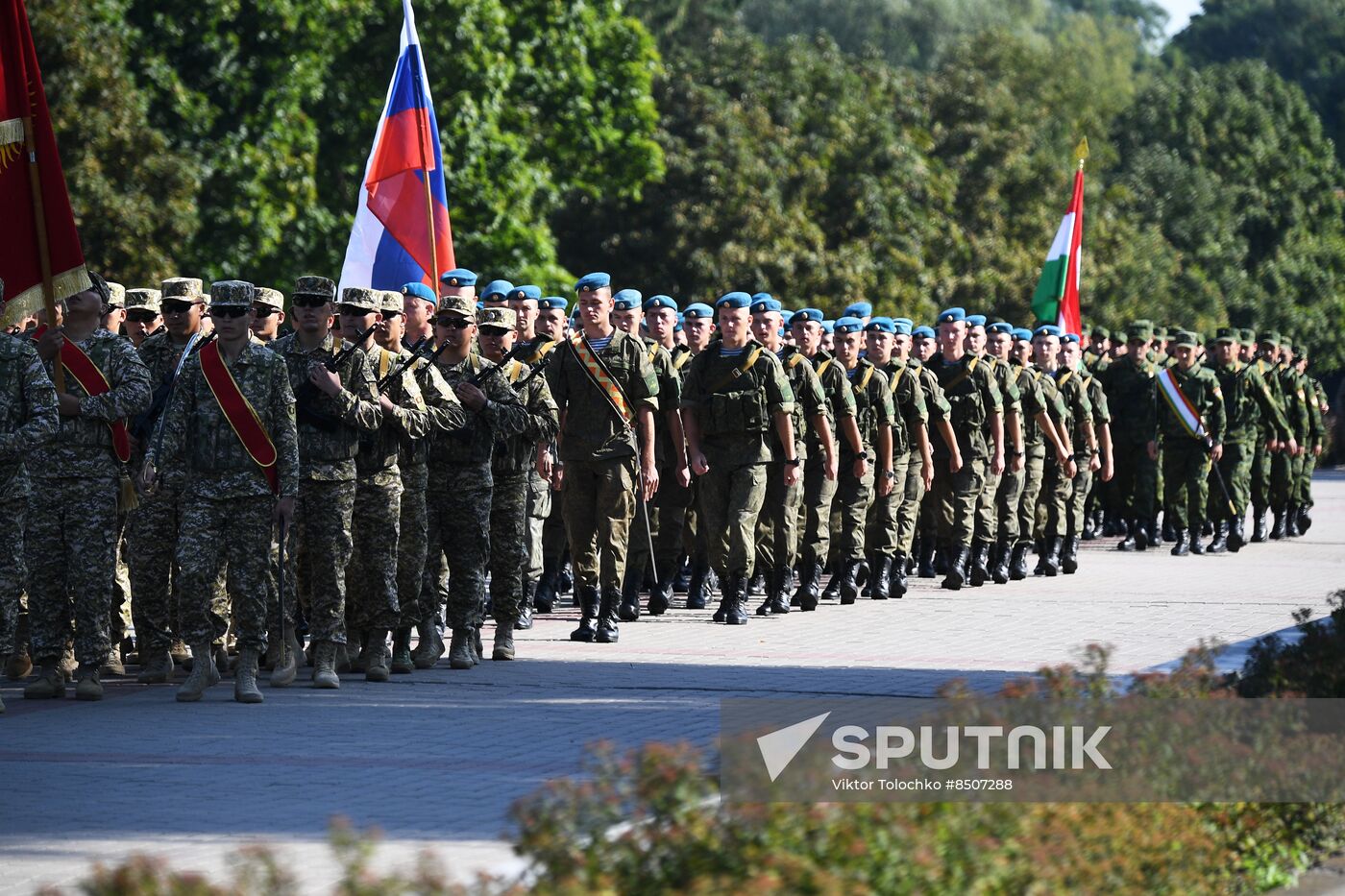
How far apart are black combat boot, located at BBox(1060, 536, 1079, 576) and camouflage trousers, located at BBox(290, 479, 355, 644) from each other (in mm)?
10228

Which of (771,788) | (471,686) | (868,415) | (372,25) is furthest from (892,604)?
(372,25)

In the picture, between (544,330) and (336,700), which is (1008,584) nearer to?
(544,330)

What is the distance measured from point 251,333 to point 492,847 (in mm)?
6004

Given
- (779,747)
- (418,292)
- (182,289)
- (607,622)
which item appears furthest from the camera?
(607,622)

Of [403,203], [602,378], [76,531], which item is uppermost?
[403,203]

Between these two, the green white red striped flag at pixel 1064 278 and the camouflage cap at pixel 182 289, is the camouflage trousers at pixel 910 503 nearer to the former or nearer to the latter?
the camouflage cap at pixel 182 289

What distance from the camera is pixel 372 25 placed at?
125 feet

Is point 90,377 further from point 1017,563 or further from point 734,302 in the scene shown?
point 1017,563

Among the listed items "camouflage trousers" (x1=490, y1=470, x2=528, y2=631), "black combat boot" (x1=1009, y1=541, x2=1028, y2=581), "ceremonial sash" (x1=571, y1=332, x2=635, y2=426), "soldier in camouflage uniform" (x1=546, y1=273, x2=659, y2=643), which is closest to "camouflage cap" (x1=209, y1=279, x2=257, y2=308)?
"camouflage trousers" (x1=490, y1=470, x2=528, y2=631)

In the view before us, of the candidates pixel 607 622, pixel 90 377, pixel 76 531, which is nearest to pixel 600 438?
pixel 607 622

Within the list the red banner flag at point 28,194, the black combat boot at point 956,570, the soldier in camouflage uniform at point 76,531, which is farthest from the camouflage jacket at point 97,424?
the black combat boot at point 956,570

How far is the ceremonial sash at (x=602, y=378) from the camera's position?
45.9 ft

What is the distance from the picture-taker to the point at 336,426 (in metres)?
11.2

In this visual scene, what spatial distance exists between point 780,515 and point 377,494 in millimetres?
5117
